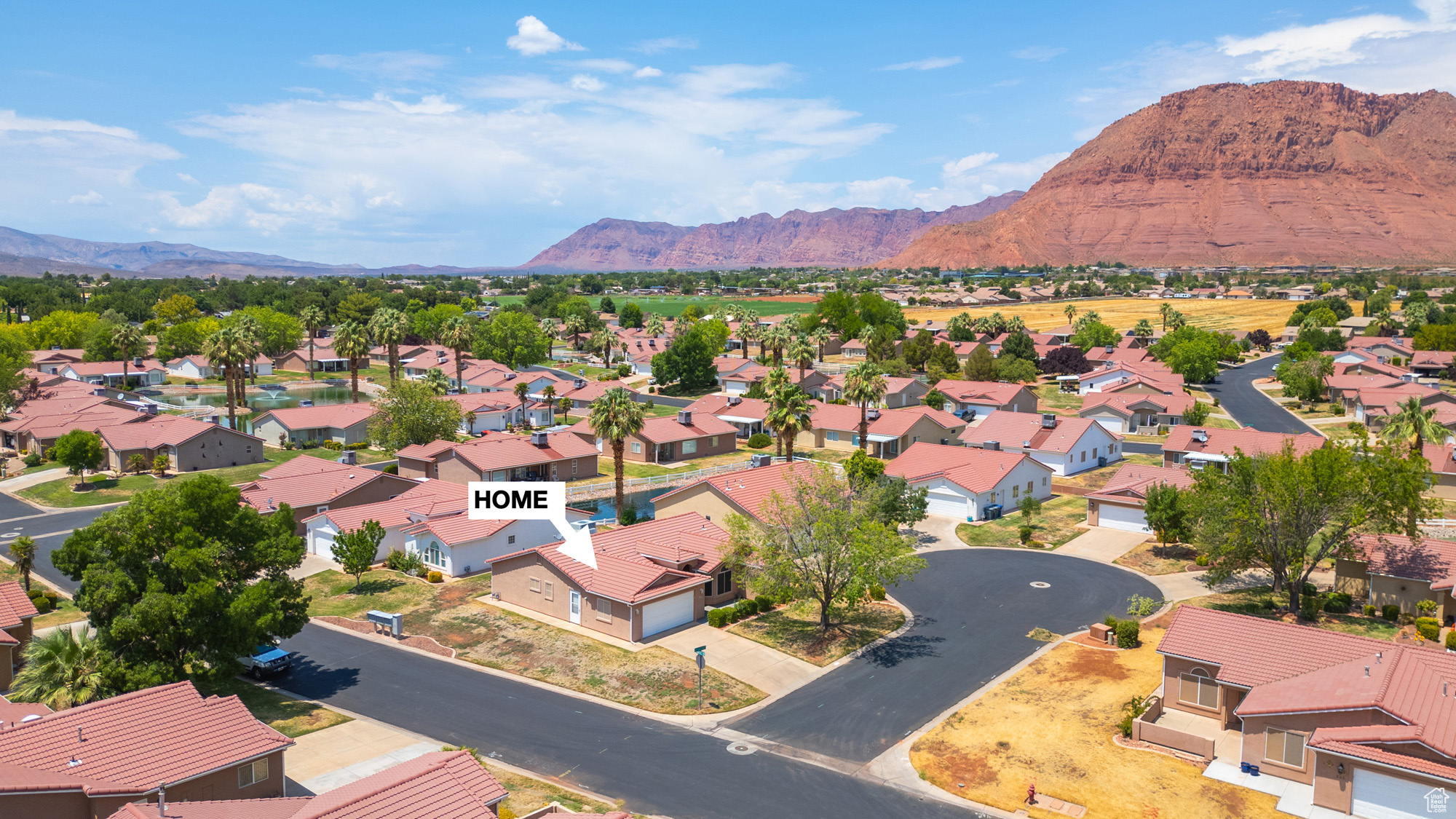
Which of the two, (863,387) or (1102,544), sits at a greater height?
(863,387)

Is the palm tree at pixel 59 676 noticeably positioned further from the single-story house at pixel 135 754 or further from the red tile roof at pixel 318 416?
the red tile roof at pixel 318 416

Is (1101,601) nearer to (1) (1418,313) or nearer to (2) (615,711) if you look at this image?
(2) (615,711)

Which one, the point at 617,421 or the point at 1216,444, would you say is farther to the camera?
the point at 1216,444

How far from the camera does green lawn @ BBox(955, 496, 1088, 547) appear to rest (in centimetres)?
5781

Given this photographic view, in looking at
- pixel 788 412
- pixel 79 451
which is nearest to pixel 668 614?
pixel 788 412

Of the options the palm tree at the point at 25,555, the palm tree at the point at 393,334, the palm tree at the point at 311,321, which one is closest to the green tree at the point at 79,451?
the palm tree at the point at 25,555

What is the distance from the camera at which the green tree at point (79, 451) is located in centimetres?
6956

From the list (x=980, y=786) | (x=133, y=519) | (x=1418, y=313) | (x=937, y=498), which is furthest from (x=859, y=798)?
(x=1418, y=313)

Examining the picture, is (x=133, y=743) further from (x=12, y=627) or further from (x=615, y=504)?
(x=615, y=504)

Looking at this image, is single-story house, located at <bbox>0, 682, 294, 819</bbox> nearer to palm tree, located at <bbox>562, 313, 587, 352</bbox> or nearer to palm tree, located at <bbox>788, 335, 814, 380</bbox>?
palm tree, located at <bbox>788, 335, 814, 380</bbox>

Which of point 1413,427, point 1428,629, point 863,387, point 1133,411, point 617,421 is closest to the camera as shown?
point 1428,629

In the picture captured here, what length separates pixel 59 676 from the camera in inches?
1135

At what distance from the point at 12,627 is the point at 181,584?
736cm

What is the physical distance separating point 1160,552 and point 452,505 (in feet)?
141
